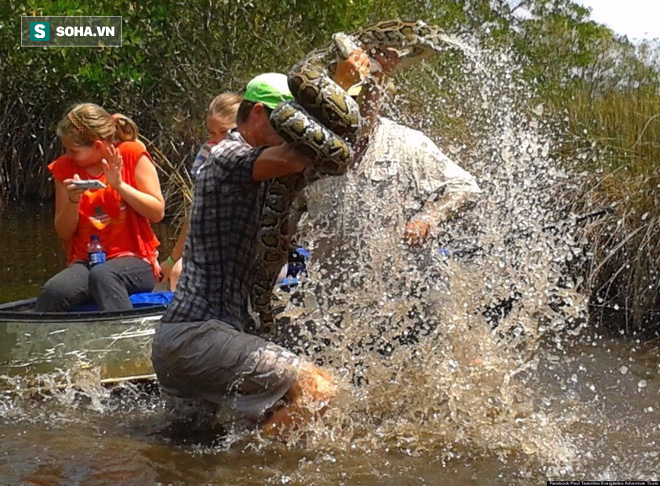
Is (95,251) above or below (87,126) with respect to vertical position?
below

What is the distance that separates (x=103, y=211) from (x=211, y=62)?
412 inches

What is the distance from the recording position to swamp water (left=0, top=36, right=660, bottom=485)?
4.99 metres

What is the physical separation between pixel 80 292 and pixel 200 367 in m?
2.25

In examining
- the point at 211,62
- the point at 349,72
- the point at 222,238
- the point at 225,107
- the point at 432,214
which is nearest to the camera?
the point at 222,238

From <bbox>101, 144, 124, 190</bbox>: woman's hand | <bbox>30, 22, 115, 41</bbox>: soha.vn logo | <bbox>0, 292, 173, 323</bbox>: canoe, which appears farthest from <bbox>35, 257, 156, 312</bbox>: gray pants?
<bbox>30, 22, 115, 41</bbox>: soha.vn logo

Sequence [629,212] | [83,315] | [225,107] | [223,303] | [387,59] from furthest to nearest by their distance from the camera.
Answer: [629,212]
[225,107]
[83,315]
[387,59]
[223,303]

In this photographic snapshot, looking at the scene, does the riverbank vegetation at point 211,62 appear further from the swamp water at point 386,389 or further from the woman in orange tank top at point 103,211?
the woman in orange tank top at point 103,211

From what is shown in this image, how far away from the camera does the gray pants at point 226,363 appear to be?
4.80 m

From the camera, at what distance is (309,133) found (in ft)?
14.5

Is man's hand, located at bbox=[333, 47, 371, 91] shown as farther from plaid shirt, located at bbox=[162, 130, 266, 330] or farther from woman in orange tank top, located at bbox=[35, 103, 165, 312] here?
woman in orange tank top, located at bbox=[35, 103, 165, 312]

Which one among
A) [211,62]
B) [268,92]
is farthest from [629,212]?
[211,62]

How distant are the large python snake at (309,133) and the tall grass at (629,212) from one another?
3.75m

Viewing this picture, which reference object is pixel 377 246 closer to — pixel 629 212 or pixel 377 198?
pixel 377 198

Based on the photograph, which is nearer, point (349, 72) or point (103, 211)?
point (349, 72)
